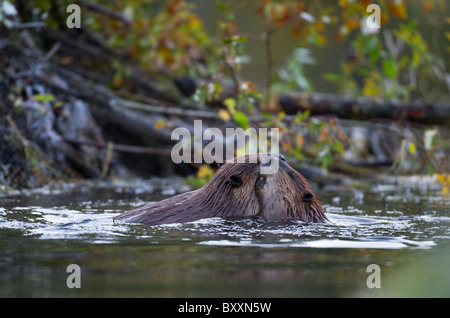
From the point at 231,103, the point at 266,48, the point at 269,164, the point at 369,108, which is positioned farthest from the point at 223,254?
the point at 266,48

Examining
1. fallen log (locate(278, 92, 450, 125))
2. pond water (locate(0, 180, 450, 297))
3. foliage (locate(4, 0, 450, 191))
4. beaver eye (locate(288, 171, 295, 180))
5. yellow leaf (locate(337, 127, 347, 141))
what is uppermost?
foliage (locate(4, 0, 450, 191))

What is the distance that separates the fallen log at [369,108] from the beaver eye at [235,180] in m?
3.92

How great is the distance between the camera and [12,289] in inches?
100

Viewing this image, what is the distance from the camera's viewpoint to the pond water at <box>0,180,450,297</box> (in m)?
2.60

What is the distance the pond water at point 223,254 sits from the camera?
2.60m

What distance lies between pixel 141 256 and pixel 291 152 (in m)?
3.80

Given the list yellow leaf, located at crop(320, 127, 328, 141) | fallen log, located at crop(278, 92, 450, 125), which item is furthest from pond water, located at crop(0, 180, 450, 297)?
fallen log, located at crop(278, 92, 450, 125)

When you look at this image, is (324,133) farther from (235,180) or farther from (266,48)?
(235,180)

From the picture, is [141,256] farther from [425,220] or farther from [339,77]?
[339,77]

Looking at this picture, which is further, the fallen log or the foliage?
the fallen log

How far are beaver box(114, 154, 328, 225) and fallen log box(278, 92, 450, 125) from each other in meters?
3.81

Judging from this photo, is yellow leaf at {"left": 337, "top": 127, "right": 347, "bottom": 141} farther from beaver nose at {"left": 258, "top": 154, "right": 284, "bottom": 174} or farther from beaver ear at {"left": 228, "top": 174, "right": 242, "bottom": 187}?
beaver ear at {"left": 228, "top": 174, "right": 242, "bottom": 187}

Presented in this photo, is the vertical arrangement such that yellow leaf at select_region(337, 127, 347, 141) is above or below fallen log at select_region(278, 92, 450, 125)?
below
